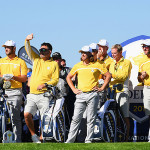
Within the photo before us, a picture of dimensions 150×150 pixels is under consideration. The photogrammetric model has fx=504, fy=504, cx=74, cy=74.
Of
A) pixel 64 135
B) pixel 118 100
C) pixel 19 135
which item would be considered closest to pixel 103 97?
pixel 118 100

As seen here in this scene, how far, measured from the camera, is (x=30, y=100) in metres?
10.3

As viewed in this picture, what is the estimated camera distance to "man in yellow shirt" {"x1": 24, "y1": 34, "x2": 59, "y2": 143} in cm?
1027

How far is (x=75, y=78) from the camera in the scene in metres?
10.7

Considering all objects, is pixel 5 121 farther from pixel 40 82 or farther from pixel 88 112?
pixel 88 112

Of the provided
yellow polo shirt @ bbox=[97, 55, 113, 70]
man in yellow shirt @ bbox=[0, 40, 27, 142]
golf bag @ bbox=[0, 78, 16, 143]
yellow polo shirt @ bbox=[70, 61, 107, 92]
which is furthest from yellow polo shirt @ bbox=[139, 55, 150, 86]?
golf bag @ bbox=[0, 78, 16, 143]

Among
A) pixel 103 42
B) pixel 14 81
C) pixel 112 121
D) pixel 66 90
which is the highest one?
pixel 103 42

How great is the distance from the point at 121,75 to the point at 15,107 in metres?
2.37

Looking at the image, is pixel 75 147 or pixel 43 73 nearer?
pixel 75 147

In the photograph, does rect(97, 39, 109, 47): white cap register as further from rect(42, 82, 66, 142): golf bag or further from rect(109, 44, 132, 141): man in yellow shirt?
rect(42, 82, 66, 142): golf bag

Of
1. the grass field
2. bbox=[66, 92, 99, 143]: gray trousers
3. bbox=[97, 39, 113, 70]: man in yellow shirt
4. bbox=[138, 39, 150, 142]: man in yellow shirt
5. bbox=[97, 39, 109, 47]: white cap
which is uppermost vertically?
bbox=[97, 39, 109, 47]: white cap

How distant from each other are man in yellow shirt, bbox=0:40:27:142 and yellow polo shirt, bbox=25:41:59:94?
35 centimetres

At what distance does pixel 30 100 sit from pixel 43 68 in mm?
715

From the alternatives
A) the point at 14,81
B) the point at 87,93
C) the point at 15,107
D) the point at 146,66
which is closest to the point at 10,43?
the point at 14,81

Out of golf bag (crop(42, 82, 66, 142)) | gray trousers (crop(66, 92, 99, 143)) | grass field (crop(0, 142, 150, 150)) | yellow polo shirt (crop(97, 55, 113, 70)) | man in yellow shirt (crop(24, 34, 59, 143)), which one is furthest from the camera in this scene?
yellow polo shirt (crop(97, 55, 113, 70))
